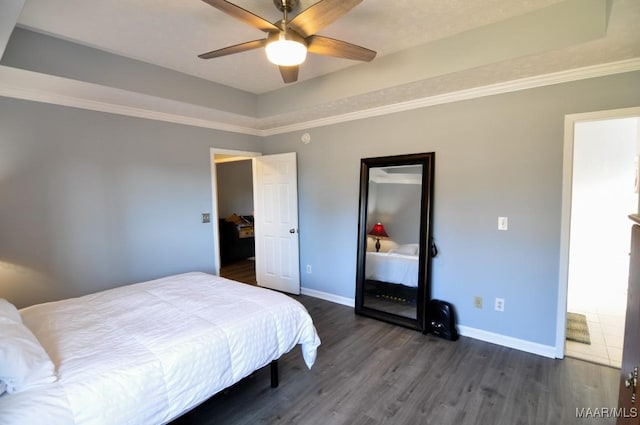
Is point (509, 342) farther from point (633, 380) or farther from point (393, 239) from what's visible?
point (633, 380)

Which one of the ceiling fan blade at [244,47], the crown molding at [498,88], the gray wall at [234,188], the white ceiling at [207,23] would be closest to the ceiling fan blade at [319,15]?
the ceiling fan blade at [244,47]

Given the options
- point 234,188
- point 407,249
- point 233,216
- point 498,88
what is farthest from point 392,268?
point 234,188

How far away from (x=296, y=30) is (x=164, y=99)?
1.87 metres

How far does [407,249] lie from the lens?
3377 millimetres

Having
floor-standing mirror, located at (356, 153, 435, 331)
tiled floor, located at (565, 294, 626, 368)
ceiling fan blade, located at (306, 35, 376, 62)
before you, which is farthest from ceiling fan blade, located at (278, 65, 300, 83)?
tiled floor, located at (565, 294, 626, 368)

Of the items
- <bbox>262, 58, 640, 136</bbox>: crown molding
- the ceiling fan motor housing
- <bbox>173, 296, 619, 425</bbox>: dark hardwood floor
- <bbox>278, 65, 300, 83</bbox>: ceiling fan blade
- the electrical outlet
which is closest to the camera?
the ceiling fan motor housing

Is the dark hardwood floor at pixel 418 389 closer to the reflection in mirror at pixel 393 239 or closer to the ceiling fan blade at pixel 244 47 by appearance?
the reflection in mirror at pixel 393 239

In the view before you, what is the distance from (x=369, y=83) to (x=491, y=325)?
2.61m

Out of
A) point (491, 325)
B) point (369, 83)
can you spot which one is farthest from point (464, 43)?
point (491, 325)

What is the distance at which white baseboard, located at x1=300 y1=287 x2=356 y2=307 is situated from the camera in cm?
392

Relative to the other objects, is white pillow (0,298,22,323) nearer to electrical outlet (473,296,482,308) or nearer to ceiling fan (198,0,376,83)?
ceiling fan (198,0,376,83)

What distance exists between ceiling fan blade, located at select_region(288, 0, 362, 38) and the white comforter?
7.92 feet

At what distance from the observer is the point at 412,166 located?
130 inches

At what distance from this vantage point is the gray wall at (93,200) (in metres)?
2.63
